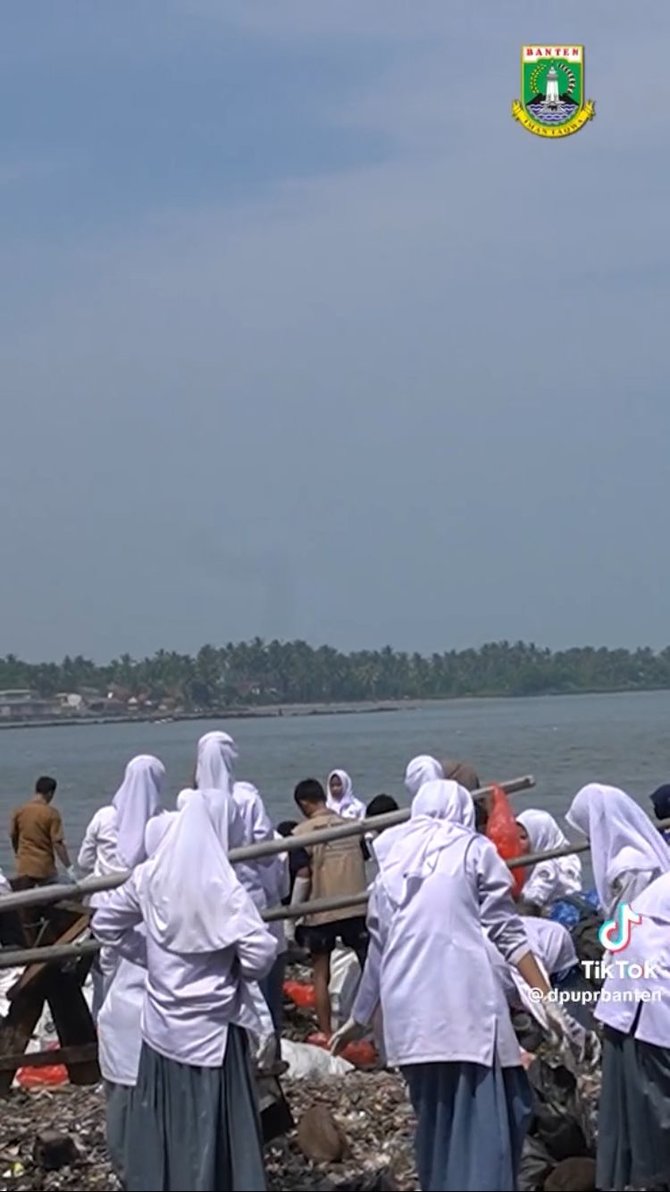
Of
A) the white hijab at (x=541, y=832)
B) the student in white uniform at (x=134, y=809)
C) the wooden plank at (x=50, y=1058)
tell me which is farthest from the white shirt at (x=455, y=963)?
the white hijab at (x=541, y=832)

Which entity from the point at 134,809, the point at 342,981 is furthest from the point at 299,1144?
the point at 342,981

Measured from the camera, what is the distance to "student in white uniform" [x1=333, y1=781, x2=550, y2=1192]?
6141mm

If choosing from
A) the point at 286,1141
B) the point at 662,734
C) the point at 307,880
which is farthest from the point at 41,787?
the point at 662,734

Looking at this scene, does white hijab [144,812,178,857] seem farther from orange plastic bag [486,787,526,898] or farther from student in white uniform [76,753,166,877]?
orange plastic bag [486,787,526,898]

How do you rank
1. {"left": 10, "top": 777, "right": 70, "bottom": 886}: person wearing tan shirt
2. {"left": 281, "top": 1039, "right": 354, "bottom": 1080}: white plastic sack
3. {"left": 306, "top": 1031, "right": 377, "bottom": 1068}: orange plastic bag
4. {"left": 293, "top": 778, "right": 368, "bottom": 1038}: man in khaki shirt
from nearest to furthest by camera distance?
{"left": 281, "top": 1039, "right": 354, "bottom": 1080}: white plastic sack
{"left": 306, "top": 1031, "right": 377, "bottom": 1068}: orange plastic bag
{"left": 293, "top": 778, "right": 368, "bottom": 1038}: man in khaki shirt
{"left": 10, "top": 777, "right": 70, "bottom": 886}: person wearing tan shirt

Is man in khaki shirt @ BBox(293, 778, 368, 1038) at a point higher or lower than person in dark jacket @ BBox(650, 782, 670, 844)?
lower

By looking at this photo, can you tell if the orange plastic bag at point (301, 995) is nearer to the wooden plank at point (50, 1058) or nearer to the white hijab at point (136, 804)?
the wooden plank at point (50, 1058)

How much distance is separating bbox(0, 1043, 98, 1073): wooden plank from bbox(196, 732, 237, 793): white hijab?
1.24m

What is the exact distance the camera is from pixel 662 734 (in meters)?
54.6

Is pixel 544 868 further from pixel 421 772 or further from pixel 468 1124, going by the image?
pixel 468 1124

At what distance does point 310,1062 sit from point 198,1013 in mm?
2900

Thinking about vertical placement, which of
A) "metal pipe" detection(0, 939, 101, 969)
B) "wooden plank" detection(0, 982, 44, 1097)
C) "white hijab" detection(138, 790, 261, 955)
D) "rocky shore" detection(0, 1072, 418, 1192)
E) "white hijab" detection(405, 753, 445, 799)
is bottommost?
"rocky shore" detection(0, 1072, 418, 1192)

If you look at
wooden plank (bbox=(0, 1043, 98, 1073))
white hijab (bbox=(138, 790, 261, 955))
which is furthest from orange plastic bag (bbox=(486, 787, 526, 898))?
white hijab (bbox=(138, 790, 261, 955))

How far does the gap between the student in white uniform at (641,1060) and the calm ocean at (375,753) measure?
351 inches
